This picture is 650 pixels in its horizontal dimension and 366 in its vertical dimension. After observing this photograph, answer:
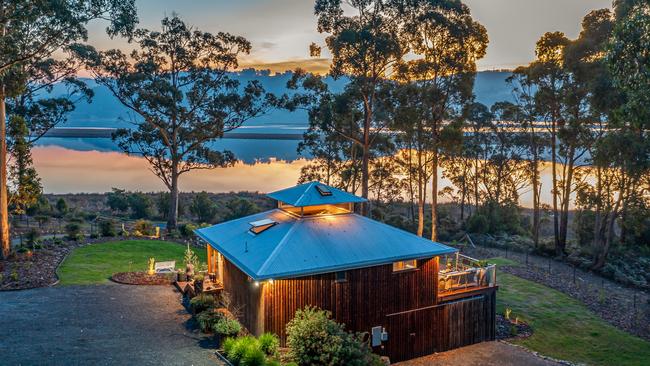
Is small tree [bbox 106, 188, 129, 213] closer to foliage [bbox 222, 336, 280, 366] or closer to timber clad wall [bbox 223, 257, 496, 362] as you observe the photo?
timber clad wall [bbox 223, 257, 496, 362]

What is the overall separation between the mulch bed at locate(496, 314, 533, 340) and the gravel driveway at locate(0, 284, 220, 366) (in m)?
8.99

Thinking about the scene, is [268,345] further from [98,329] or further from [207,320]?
[98,329]

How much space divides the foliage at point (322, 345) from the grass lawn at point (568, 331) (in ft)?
21.7

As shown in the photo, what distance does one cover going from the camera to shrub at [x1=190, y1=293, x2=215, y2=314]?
12216mm

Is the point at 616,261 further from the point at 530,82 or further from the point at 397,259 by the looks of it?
the point at 397,259

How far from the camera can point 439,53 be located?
79.4 ft

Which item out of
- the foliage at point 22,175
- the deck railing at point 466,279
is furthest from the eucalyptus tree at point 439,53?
the foliage at point 22,175

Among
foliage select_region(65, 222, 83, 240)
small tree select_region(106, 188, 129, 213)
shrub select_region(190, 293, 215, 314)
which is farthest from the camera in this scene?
small tree select_region(106, 188, 129, 213)

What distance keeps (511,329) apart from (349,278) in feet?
21.4

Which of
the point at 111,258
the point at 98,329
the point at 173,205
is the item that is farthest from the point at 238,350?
the point at 173,205

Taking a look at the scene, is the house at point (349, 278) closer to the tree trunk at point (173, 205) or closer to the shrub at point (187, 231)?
the shrub at point (187, 231)

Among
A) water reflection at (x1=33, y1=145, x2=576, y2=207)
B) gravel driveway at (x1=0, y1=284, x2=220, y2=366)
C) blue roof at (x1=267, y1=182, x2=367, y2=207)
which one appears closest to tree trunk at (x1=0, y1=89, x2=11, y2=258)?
gravel driveway at (x1=0, y1=284, x2=220, y2=366)

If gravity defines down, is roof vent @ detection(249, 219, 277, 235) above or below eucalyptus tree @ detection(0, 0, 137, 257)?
below

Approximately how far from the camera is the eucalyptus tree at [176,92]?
25.8 meters
